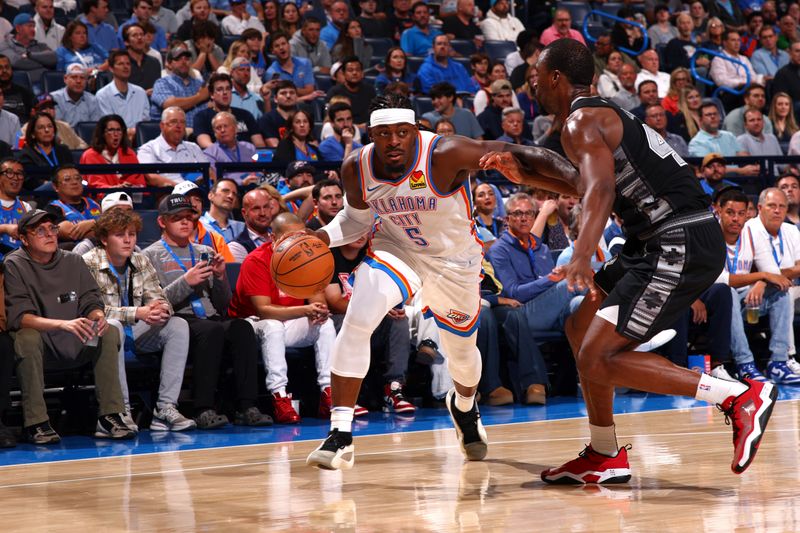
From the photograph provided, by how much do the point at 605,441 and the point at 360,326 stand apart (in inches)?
47.2

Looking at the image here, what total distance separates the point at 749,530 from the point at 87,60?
→ 29.4 ft

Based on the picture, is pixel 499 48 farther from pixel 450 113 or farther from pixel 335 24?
pixel 450 113

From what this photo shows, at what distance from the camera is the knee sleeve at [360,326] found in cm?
499

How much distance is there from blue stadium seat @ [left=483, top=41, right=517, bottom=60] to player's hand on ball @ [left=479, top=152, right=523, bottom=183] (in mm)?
9421

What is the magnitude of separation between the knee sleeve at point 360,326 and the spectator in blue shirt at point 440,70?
7.62m

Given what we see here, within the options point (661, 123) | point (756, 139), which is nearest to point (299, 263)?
point (661, 123)

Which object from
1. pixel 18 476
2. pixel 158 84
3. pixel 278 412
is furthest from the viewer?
pixel 158 84

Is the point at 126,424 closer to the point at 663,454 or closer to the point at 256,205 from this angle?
the point at 256,205

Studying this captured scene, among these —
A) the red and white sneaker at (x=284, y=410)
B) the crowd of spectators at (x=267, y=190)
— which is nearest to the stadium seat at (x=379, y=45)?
the crowd of spectators at (x=267, y=190)

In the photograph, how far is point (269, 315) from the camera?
7492mm

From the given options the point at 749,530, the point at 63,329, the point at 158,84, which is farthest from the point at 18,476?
the point at 158,84

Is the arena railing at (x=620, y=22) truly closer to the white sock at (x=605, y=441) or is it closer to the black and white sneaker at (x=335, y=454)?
the white sock at (x=605, y=441)

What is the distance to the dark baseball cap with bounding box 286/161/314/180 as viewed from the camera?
8.91 metres

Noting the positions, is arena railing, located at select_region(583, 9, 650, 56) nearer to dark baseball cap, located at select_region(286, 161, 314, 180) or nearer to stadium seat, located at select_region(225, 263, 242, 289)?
dark baseball cap, located at select_region(286, 161, 314, 180)
